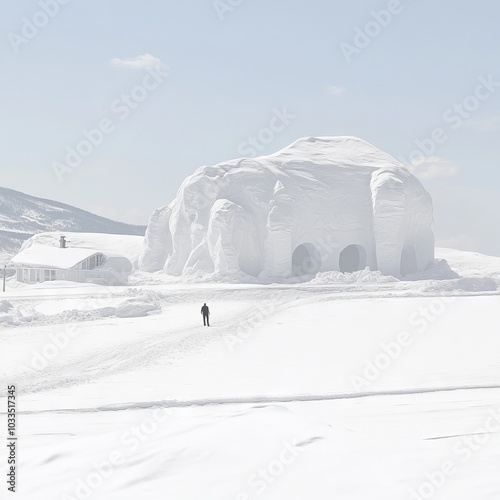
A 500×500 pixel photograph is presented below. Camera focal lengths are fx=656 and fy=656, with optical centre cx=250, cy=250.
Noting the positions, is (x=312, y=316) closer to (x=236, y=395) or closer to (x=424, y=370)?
(x=424, y=370)

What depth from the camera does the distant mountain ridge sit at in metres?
137

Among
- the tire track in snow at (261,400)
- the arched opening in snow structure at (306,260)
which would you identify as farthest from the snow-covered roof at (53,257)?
the tire track in snow at (261,400)

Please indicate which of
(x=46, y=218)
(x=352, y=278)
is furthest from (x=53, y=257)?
(x=46, y=218)

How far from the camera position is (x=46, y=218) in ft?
471

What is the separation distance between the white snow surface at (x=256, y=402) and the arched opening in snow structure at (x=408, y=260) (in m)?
17.8

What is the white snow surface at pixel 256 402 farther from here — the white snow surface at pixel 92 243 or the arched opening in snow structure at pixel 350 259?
the white snow surface at pixel 92 243

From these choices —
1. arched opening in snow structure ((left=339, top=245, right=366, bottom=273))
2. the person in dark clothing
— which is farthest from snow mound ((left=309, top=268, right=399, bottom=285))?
the person in dark clothing

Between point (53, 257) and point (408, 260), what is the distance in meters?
22.3

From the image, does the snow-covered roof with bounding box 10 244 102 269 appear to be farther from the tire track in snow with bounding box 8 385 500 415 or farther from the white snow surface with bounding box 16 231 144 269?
the tire track in snow with bounding box 8 385 500 415

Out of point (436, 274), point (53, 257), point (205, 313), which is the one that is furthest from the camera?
point (53, 257)

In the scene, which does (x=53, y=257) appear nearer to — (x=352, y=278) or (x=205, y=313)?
(x=352, y=278)

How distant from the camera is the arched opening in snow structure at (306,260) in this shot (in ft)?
129

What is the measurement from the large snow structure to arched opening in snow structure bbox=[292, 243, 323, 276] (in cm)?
6

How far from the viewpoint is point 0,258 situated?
2596 inches
